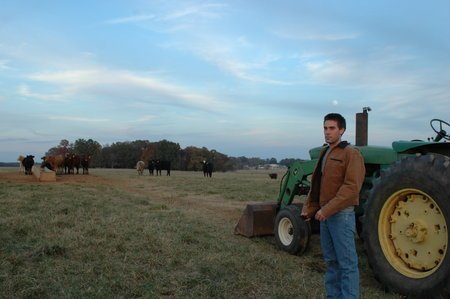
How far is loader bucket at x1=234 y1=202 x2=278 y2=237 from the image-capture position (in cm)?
880

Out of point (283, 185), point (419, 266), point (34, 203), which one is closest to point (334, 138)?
point (419, 266)

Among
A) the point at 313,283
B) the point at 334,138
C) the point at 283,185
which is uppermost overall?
the point at 334,138

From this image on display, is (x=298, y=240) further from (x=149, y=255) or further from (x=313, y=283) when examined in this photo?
(x=149, y=255)

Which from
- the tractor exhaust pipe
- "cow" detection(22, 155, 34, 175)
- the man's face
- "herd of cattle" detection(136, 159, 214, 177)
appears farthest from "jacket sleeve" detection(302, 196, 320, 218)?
"herd of cattle" detection(136, 159, 214, 177)

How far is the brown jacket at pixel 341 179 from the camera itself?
14.5ft

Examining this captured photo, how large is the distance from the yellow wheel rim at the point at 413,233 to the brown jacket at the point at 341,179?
1.17 meters

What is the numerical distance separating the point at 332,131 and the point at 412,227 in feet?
5.51

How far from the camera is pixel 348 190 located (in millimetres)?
4422

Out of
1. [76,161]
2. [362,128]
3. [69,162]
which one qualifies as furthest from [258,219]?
Answer: [76,161]

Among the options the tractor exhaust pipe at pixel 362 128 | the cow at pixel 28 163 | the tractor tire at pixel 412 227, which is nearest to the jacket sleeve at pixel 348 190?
the tractor tire at pixel 412 227

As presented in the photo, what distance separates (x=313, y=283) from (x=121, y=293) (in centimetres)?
229

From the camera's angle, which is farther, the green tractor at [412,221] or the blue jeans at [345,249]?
the green tractor at [412,221]

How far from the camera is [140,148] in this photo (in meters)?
91.1

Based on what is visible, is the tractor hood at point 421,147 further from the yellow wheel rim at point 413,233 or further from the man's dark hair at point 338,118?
the man's dark hair at point 338,118
